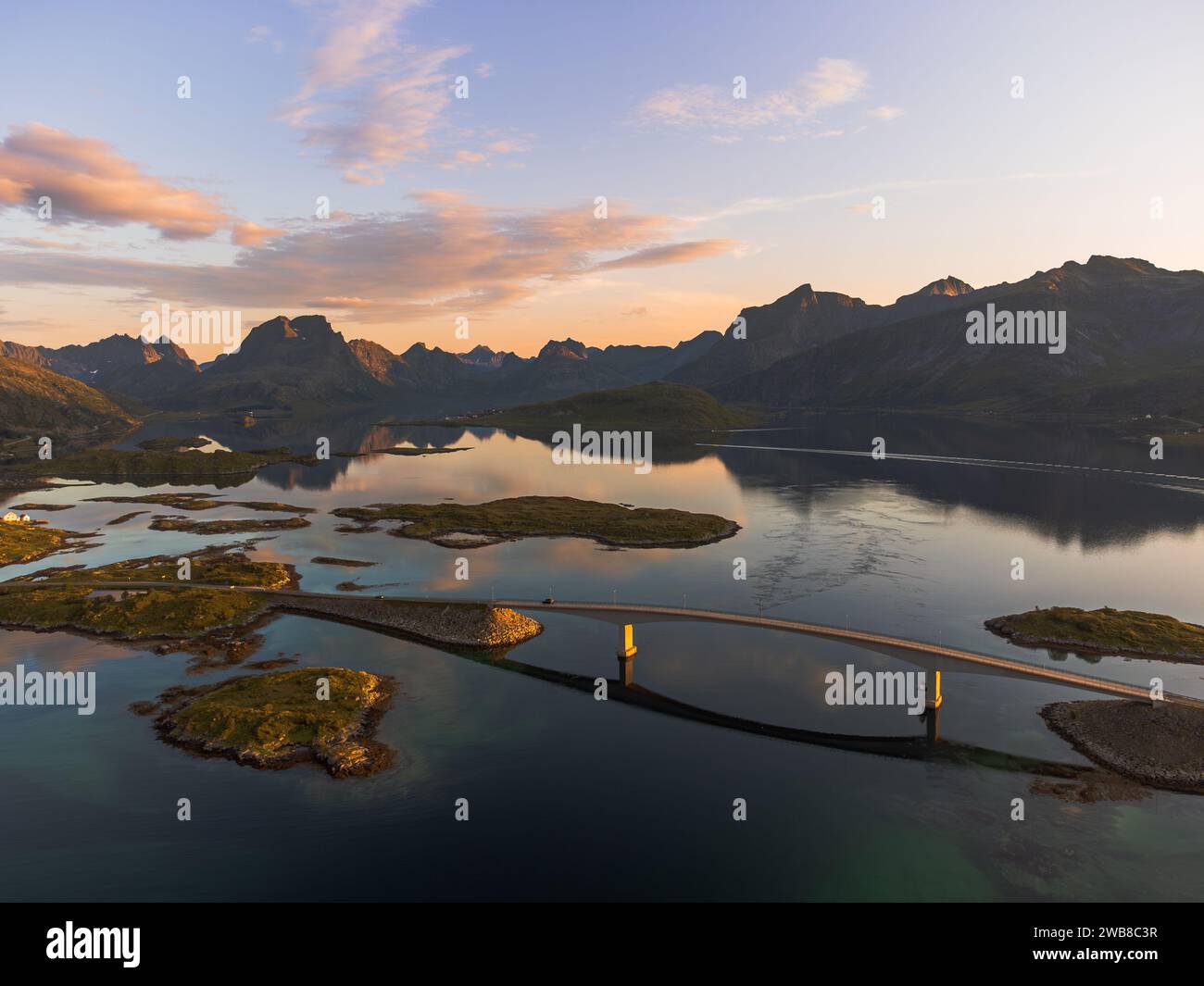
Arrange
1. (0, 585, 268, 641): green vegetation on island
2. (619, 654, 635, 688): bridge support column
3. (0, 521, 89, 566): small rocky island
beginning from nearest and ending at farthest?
(619, 654, 635, 688): bridge support column
(0, 585, 268, 641): green vegetation on island
(0, 521, 89, 566): small rocky island

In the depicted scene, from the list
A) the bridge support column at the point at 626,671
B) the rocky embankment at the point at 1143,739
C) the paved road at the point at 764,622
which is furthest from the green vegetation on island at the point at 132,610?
the rocky embankment at the point at 1143,739

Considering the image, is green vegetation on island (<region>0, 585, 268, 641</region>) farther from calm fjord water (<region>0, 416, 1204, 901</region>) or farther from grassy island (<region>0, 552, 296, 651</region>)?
calm fjord water (<region>0, 416, 1204, 901</region>)

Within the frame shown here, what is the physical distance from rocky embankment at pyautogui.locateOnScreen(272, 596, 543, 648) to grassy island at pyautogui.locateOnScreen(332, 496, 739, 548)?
4667cm

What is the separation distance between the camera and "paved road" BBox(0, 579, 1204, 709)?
6469cm

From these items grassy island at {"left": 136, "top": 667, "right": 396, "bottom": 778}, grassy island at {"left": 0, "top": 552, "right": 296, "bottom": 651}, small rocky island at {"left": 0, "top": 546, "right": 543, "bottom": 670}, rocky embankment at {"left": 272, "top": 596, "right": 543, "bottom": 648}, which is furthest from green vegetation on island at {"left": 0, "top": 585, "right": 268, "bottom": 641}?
grassy island at {"left": 136, "top": 667, "right": 396, "bottom": 778}

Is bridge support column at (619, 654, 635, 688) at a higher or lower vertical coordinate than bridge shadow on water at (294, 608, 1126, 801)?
higher

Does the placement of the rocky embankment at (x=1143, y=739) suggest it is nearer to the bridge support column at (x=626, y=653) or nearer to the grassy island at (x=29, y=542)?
the bridge support column at (x=626, y=653)

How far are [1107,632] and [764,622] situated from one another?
167 ft

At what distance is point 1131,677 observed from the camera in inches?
3275

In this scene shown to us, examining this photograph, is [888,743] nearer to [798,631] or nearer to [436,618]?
[798,631]

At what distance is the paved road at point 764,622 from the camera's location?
6469 cm
